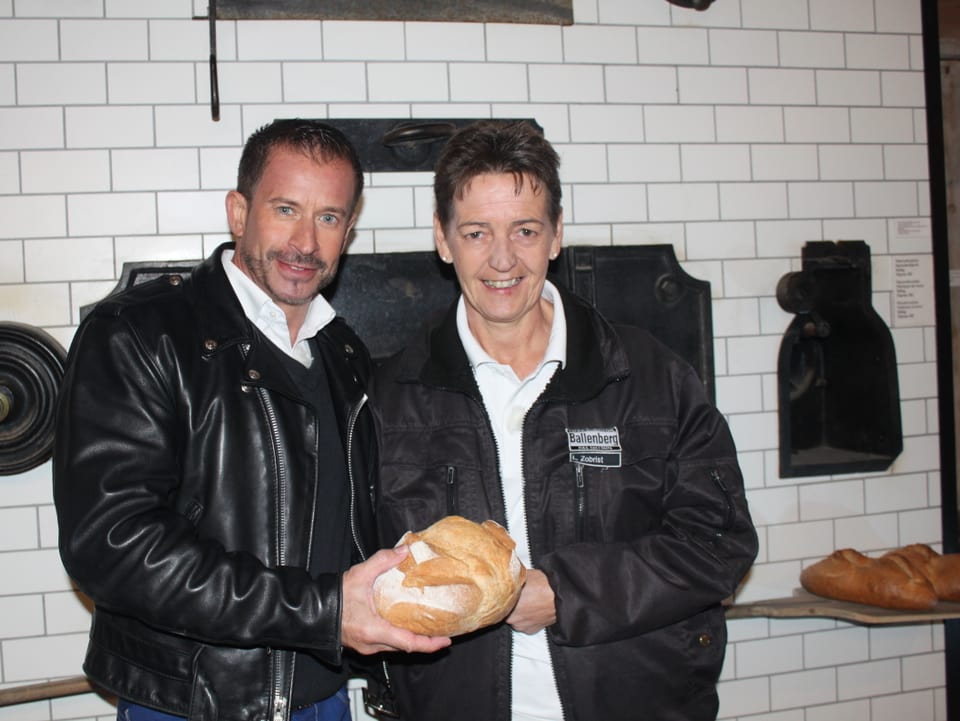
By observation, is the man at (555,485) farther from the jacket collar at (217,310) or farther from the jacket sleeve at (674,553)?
the jacket collar at (217,310)

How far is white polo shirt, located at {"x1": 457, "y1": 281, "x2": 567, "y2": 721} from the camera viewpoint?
168cm

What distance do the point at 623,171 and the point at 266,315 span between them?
1.52 metres

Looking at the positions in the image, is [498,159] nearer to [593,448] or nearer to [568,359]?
[568,359]

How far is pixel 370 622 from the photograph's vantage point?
Answer: 1.48 m

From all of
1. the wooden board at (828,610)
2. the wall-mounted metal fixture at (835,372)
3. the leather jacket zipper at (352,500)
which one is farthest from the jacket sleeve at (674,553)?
the wall-mounted metal fixture at (835,372)

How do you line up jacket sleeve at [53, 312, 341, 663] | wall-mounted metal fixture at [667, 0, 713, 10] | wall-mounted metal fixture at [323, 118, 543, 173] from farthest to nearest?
wall-mounted metal fixture at [667, 0, 713, 10] → wall-mounted metal fixture at [323, 118, 543, 173] → jacket sleeve at [53, 312, 341, 663]

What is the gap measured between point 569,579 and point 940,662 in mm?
2241

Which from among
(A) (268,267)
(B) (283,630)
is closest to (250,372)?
(A) (268,267)

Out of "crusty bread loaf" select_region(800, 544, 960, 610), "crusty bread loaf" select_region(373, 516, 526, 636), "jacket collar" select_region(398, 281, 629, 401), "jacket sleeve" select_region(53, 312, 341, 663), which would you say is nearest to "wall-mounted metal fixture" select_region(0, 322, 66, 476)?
"jacket sleeve" select_region(53, 312, 341, 663)

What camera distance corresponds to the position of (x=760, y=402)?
2896mm

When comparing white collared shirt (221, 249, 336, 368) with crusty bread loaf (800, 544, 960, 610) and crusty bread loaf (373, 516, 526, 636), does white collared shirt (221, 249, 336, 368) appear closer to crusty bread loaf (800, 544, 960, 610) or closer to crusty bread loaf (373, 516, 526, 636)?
crusty bread loaf (373, 516, 526, 636)

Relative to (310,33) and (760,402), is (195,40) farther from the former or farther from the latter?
(760,402)

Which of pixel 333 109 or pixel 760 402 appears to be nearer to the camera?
pixel 333 109

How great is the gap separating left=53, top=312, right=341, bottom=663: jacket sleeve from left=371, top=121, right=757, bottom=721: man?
1.21ft
